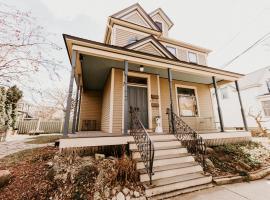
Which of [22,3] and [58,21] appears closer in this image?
[22,3]

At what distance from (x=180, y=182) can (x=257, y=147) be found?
216 inches

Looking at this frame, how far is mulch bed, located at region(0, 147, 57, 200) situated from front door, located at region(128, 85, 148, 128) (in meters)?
3.83

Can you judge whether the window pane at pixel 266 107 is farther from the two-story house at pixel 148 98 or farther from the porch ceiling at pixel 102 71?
the porch ceiling at pixel 102 71

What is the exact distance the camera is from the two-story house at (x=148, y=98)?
143 inches

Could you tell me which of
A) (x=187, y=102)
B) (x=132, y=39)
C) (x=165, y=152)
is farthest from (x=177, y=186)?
(x=132, y=39)

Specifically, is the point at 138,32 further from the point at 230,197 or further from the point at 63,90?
the point at 63,90

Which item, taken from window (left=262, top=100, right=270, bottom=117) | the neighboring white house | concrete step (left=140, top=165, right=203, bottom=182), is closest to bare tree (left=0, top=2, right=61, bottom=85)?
concrete step (left=140, top=165, right=203, bottom=182)

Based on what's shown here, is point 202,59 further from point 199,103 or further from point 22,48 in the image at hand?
point 22,48

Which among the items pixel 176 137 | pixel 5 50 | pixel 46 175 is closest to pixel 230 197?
pixel 176 137

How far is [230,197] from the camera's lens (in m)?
2.93

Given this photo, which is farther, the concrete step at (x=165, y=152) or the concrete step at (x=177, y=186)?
the concrete step at (x=165, y=152)

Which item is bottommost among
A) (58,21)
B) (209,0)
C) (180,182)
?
(180,182)

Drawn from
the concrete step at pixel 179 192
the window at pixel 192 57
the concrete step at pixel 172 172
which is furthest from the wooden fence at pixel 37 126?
the window at pixel 192 57

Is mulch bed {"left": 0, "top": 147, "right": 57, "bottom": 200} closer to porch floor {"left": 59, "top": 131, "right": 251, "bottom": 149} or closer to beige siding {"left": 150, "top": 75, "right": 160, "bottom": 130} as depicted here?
porch floor {"left": 59, "top": 131, "right": 251, "bottom": 149}
